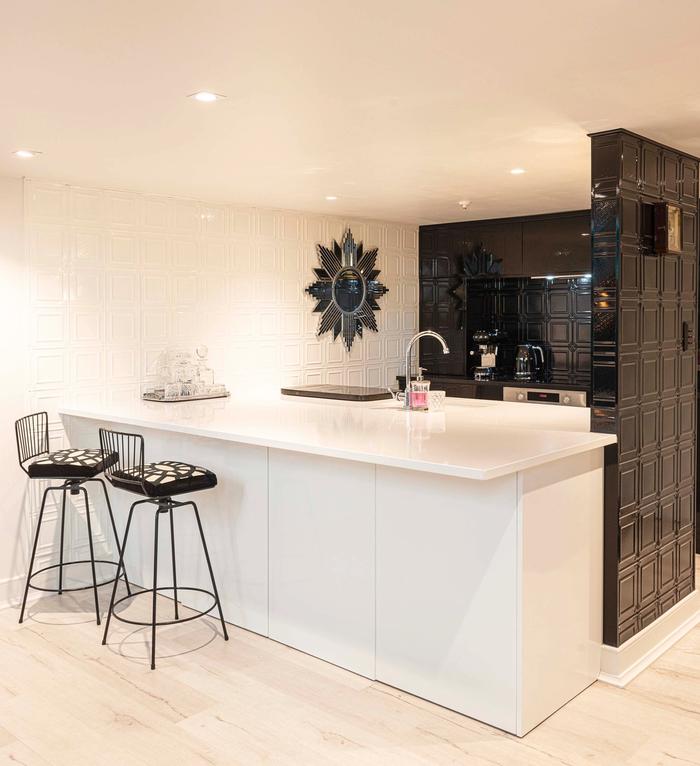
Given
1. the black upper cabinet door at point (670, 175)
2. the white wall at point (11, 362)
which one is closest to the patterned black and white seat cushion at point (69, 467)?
the white wall at point (11, 362)

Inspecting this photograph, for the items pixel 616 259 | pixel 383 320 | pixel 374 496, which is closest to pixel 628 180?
pixel 616 259

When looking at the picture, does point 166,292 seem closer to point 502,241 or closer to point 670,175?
point 502,241

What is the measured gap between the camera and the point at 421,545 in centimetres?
299

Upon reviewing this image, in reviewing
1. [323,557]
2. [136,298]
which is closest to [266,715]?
[323,557]

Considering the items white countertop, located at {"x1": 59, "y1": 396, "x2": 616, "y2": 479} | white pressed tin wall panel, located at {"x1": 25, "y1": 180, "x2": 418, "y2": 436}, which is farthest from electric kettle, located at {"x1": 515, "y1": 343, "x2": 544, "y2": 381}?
white countertop, located at {"x1": 59, "y1": 396, "x2": 616, "y2": 479}

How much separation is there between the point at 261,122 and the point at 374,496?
1.48 meters

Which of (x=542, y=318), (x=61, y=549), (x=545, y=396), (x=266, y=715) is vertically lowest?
(x=266, y=715)

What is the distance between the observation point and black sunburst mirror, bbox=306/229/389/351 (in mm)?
5664

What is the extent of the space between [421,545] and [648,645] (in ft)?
3.96

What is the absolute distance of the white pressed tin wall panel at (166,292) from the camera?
13.8 feet

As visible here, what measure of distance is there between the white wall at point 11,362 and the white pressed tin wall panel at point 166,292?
2.3 inches

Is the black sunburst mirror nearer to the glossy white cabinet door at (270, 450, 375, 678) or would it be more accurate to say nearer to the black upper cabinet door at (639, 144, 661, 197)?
the glossy white cabinet door at (270, 450, 375, 678)

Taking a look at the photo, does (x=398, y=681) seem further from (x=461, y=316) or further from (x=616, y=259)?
(x=461, y=316)

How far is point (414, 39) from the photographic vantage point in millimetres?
2125
